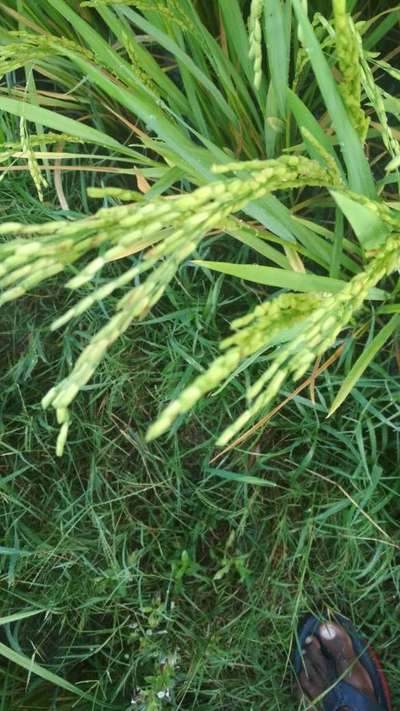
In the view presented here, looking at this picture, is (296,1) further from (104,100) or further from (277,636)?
(277,636)

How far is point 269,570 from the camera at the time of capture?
154 cm

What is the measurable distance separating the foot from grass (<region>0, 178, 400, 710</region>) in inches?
2.5

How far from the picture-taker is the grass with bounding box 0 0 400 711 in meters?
1.43

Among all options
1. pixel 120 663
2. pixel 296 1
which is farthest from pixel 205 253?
pixel 120 663

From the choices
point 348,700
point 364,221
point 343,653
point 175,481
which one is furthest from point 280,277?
point 348,700

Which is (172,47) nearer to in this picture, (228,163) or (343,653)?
(228,163)

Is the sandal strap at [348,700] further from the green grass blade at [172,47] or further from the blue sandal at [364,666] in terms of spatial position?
the green grass blade at [172,47]

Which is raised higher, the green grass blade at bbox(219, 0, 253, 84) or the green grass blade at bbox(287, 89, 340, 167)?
the green grass blade at bbox(219, 0, 253, 84)

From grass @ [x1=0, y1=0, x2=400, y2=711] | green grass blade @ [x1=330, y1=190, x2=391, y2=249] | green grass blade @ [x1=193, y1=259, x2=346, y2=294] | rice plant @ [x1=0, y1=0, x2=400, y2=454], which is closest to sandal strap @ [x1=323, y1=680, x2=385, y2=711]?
grass @ [x1=0, y1=0, x2=400, y2=711]

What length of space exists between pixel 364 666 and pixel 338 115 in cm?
126

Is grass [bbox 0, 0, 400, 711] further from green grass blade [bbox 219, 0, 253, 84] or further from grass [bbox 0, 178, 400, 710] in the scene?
green grass blade [bbox 219, 0, 253, 84]

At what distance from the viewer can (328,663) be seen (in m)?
1.64

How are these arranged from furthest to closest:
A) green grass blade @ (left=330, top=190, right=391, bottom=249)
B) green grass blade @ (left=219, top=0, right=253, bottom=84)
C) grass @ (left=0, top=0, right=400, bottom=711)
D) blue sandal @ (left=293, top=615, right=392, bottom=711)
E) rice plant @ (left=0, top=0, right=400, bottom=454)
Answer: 1. blue sandal @ (left=293, top=615, right=392, bottom=711)
2. grass @ (left=0, top=0, right=400, bottom=711)
3. green grass blade @ (left=219, top=0, right=253, bottom=84)
4. green grass blade @ (left=330, top=190, right=391, bottom=249)
5. rice plant @ (left=0, top=0, right=400, bottom=454)

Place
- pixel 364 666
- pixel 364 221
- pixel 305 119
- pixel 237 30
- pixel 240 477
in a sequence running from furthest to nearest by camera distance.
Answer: pixel 364 666
pixel 240 477
pixel 237 30
pixel 305 119
pixel 364 221
